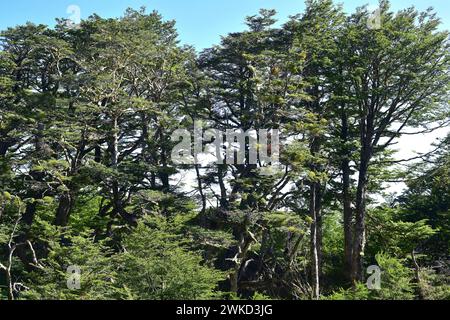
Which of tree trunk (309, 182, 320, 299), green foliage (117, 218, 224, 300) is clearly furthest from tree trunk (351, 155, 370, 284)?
green foliage (117, 218, 224, 300)

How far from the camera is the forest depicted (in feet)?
57.0

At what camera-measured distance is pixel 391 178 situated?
72.2ft

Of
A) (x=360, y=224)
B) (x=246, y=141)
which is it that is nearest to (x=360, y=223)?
(x=360, y=224)

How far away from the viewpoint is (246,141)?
19.1 metres

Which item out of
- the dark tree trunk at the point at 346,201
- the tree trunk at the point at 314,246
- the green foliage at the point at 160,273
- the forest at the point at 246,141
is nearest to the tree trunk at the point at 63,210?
the forest at the point at 246,141

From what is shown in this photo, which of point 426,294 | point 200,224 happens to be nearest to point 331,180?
point 200,224

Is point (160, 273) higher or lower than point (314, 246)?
lower

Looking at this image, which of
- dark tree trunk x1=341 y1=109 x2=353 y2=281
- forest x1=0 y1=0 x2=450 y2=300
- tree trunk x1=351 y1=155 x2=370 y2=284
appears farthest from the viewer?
dark tree trunk x1=341 y1=109 x2=353 y2=281

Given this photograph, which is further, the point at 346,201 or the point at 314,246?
the point at 346,201

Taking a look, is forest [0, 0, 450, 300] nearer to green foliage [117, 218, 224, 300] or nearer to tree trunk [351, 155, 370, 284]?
tree trunk [351, 155, 370, 284]

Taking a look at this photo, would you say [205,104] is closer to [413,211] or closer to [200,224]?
[200,224]

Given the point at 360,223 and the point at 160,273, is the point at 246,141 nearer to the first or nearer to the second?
the point at 360,223

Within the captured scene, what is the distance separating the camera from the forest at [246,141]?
17375 mm

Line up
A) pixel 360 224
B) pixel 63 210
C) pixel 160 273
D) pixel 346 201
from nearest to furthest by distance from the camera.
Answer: pixel 160 273
pixel 63 210
pixel 360 224
pixel 346 201
